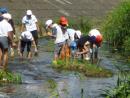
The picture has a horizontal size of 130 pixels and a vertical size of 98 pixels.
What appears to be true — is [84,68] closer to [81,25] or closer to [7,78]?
[7,78]

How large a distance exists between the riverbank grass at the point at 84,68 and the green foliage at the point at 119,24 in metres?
7.53

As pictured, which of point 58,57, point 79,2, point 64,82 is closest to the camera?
point 64,82

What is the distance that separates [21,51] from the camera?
22.2 m

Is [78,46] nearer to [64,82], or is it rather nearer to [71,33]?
[71,33]

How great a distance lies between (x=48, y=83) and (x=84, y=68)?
3193mm

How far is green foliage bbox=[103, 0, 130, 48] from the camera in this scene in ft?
88.1

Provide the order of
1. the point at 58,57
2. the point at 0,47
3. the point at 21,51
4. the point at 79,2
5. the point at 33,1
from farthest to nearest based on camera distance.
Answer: the point at 79,2 → the point at 33,1 → the point at 21,51 → the point at 58,57 → the point at 0,47

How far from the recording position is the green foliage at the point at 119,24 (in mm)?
26855

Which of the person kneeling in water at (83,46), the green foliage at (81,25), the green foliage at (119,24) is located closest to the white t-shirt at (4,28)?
the person kneeling in water at (83,46)

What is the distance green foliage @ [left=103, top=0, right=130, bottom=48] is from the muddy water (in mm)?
4398

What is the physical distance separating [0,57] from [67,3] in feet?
78.0

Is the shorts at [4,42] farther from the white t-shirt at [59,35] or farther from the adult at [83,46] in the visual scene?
the adult at [83,46]

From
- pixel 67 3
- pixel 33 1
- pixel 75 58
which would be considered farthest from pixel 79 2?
pixel 75 58

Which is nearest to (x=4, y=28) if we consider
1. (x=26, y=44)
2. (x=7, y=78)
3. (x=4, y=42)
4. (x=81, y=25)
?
(x=4, y=42)
